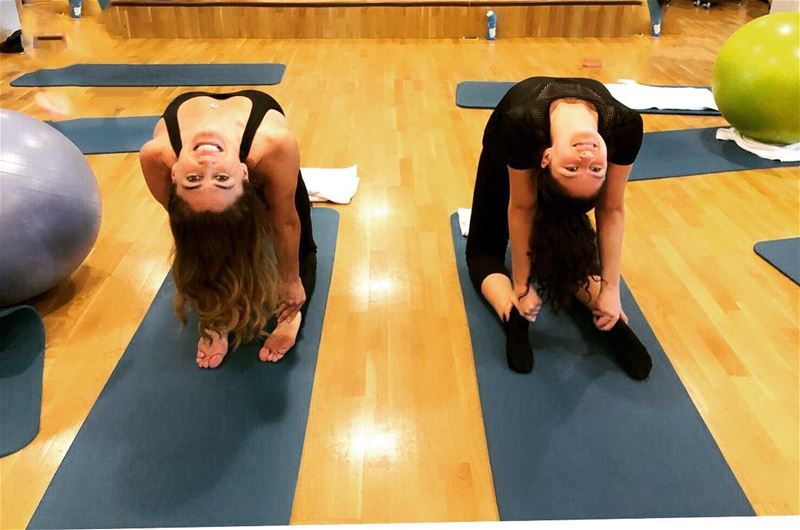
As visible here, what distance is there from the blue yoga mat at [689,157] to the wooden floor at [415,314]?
88mm

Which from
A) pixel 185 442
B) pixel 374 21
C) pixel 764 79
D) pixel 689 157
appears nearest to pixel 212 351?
pixel 185 442

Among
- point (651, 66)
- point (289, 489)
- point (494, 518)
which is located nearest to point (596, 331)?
Answer: point (494, 518)

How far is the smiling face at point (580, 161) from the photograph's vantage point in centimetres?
140

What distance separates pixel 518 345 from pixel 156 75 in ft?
12.4

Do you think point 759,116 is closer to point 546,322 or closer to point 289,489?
point 546,322

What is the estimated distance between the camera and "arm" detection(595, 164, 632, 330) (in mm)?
1567

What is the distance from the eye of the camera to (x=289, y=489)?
146 centimetres

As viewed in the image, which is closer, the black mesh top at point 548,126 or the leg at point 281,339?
the black mesh top at point 548,126

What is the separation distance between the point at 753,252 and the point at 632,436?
46.9 inches

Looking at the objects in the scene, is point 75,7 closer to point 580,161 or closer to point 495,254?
point 495,254

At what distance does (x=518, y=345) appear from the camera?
6.01 feet

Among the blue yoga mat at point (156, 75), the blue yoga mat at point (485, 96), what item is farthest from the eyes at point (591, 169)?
the blue yoga mat at point (156, 75)

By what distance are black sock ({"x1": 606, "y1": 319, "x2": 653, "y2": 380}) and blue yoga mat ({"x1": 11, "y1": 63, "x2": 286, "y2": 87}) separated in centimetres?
326

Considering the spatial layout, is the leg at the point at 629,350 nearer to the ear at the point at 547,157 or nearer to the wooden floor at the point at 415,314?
the wooden floor at the point at 415,314
